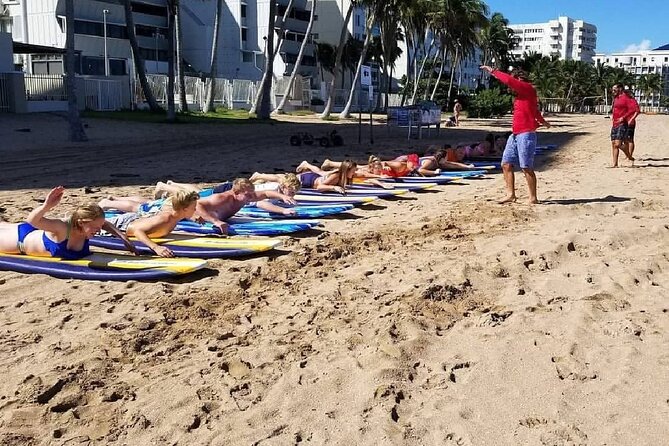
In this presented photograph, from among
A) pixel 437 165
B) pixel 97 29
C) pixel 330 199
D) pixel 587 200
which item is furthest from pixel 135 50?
pixel 97 29

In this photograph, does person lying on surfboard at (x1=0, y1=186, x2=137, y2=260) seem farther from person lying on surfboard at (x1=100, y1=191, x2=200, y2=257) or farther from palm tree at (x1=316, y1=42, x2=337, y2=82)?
palm tree at (x1=316, y1=42, x2=337, y2=82)

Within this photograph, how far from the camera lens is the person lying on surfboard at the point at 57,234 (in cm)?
→ 479

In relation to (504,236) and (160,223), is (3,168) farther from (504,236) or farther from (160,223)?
(504,236)

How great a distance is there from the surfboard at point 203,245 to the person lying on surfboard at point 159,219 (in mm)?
70

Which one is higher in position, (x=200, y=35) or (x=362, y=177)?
(x=200, y=35)

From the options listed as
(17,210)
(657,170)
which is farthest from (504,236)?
(657,170)

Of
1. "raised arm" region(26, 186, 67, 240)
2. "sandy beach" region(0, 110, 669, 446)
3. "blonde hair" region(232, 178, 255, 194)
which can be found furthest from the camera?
"blonde hair" region(232, 178, 255, 194)

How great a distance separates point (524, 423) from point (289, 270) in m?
2.70

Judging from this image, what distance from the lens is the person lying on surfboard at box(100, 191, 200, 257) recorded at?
5.57 metres

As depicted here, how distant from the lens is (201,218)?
21.4ft

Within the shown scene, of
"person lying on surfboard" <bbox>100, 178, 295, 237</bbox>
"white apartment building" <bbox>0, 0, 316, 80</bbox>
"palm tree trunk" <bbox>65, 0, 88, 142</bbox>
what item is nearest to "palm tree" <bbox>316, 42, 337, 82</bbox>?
"white apartment building" <bbox>0, 0, 316, 80</bbox>

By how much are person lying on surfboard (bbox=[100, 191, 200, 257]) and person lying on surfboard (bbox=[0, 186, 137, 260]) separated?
0.22m

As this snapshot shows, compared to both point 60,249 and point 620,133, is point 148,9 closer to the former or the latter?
point 620,133

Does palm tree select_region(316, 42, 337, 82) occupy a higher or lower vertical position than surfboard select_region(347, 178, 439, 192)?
higher
